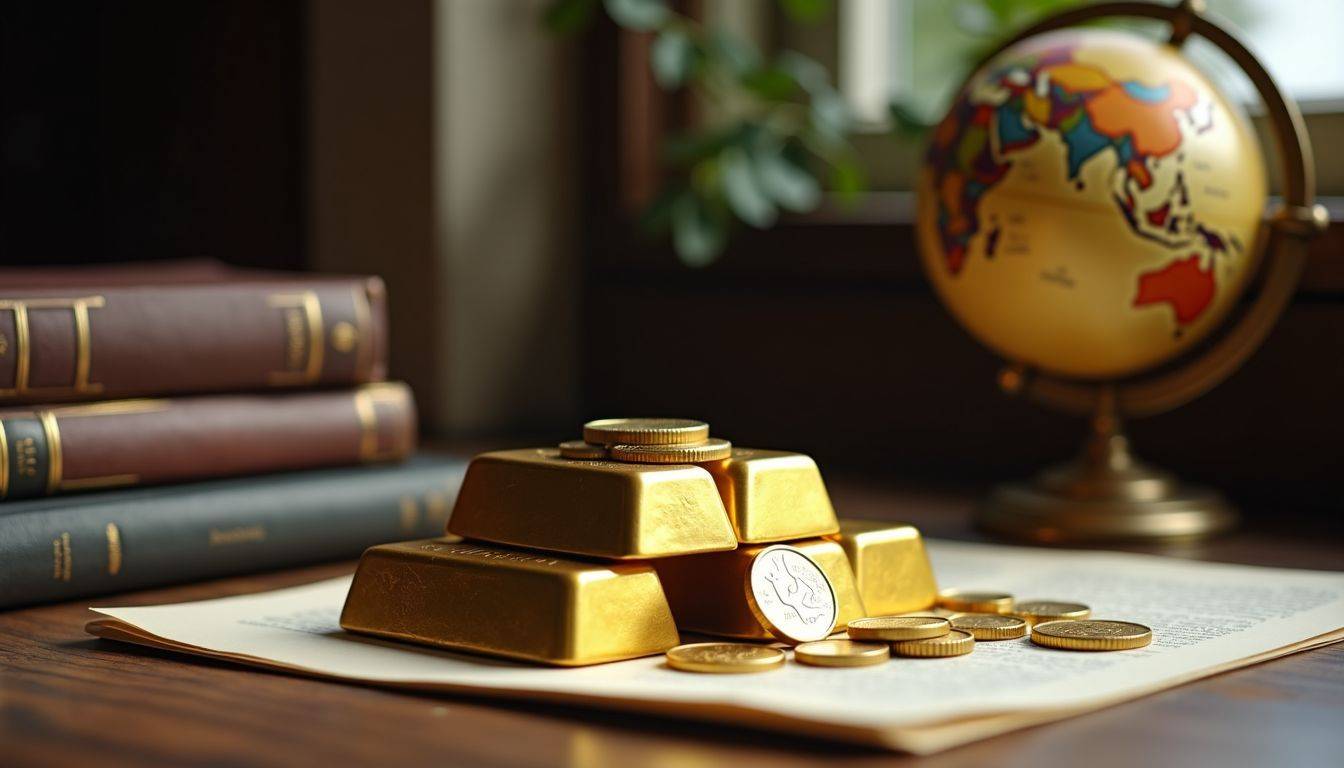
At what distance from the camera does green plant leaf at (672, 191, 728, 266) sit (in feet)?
5.77

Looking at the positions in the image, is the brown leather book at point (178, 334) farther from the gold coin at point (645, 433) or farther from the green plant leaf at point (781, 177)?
the green plant leaf at point (781, 177)

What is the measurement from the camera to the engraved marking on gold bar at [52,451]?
40.5 inches

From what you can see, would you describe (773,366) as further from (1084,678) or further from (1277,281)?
(1084,678)

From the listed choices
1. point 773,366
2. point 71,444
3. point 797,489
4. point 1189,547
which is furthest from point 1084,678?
point 773,366

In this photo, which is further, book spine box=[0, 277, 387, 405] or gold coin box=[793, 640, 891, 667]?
book spine box=[0, 277, 387, 405]

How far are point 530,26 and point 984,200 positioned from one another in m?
0.85

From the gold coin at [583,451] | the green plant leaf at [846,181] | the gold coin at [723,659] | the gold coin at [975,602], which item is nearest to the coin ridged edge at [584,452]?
the gold coin at [583,451]

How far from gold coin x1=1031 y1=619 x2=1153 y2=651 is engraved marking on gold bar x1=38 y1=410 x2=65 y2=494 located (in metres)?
0.60

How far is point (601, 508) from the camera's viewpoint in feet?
2.62

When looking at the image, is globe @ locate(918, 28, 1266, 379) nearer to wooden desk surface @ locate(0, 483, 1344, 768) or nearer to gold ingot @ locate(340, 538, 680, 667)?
wooden desk surface @ locate(0, 483, 1344, 768)

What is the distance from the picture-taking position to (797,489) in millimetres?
854

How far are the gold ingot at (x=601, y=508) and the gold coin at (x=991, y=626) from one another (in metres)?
0.14

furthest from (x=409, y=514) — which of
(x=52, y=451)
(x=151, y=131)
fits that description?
(x=151, y=131)

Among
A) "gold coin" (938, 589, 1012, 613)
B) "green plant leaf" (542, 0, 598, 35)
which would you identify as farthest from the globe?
"green plant leaf" (542, 0, 598, 35)
